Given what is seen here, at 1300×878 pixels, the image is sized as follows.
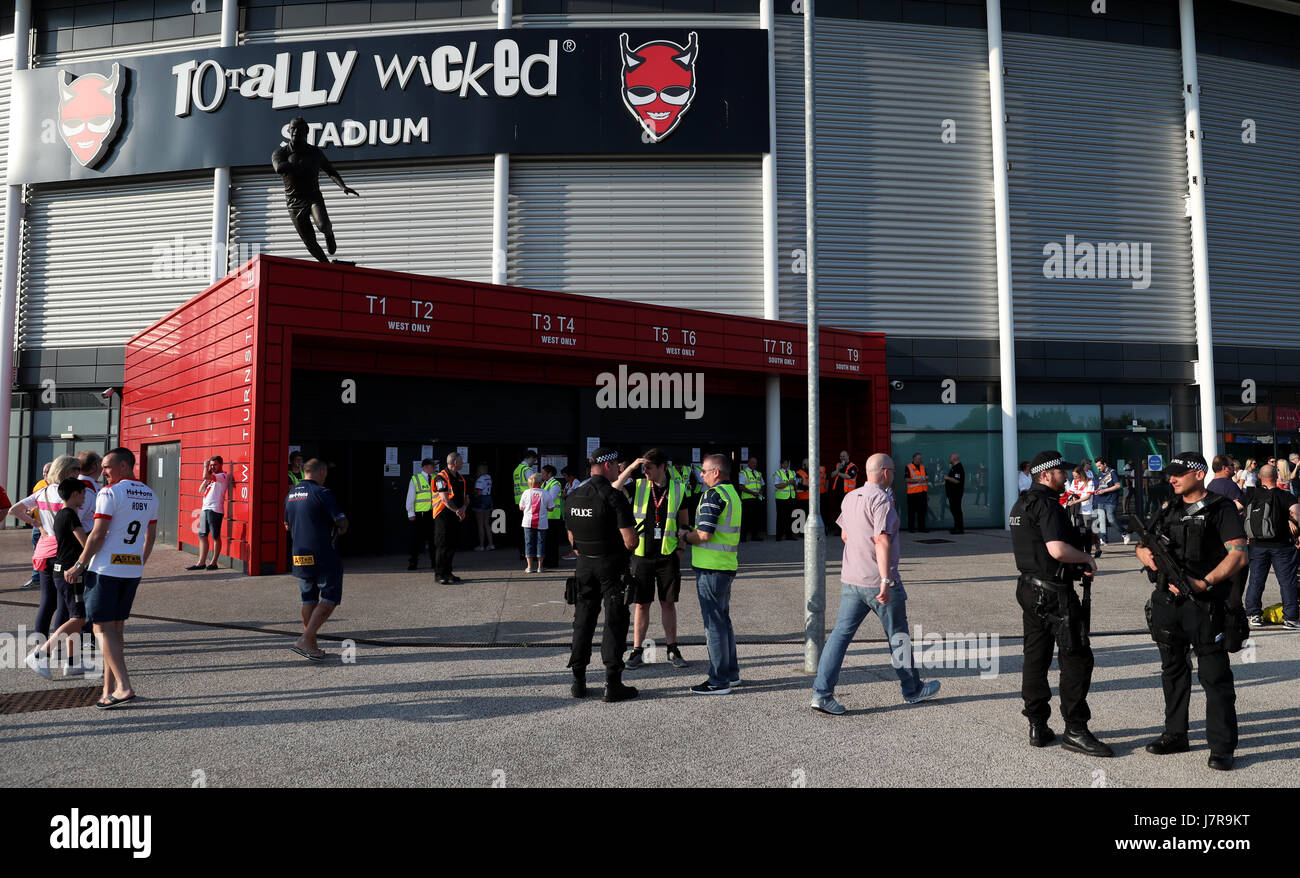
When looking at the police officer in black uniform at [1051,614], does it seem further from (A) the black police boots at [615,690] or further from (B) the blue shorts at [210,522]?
(B) the blue shorts at [210,522]

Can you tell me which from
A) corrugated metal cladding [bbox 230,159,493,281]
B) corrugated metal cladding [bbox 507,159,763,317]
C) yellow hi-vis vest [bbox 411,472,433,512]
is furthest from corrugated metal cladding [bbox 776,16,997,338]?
yellow hi-vis vest [bbox 411,472,433,512]

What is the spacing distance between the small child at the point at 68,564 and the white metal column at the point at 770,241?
13905mm

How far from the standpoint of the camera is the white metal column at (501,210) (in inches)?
716

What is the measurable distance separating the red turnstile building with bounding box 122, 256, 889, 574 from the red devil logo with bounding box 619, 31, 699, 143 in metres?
5.52

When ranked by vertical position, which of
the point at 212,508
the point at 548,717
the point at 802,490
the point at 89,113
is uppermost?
the point at 89,113

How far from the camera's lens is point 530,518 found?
11.9 m

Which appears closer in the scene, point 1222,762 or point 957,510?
point 1222,762

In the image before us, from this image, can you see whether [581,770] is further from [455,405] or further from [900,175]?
[900,175]

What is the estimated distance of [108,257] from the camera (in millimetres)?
19719

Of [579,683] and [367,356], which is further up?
[367,356]

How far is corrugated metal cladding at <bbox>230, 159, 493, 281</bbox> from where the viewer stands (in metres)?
18.6

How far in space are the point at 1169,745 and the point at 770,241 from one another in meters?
15.6

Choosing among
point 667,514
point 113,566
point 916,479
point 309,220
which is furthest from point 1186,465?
point 916,479

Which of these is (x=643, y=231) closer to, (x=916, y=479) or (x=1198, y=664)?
(x=916, y=479)
